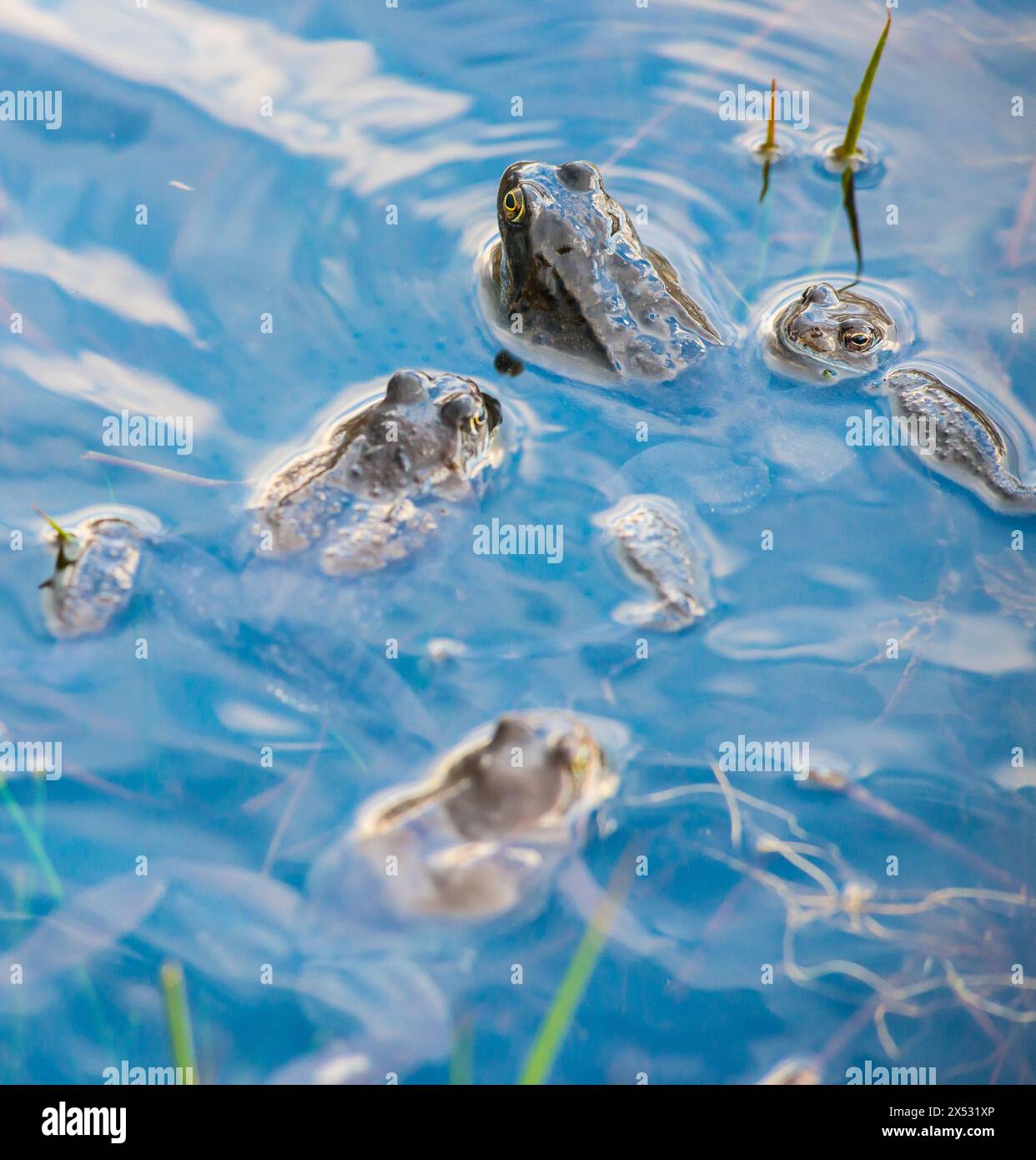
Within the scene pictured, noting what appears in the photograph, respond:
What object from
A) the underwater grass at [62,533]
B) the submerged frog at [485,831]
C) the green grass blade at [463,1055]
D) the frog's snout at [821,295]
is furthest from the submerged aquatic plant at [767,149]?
the green grass blade at [463,1055]

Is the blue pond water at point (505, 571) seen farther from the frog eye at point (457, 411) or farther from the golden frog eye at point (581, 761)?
the frog eye at point (457, 411)

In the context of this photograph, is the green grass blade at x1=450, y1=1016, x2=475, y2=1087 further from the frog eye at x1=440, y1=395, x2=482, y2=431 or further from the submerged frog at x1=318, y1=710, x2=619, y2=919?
the frog eye at x1=440, y1=395, x2=482, y2=431

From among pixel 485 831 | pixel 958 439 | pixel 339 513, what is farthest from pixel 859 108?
pixel 485 831

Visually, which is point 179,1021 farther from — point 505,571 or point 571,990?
point 505,571

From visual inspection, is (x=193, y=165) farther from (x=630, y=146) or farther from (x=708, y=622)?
(x=708, y=622)

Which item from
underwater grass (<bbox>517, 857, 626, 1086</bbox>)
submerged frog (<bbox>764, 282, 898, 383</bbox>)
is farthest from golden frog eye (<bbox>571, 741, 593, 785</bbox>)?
submerged frog (<bbox>764, 282, 898, 383</bbox>)

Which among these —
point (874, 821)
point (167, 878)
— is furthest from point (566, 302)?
point (167, 878)

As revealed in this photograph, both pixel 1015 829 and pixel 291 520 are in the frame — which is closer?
pixel 1015 829
